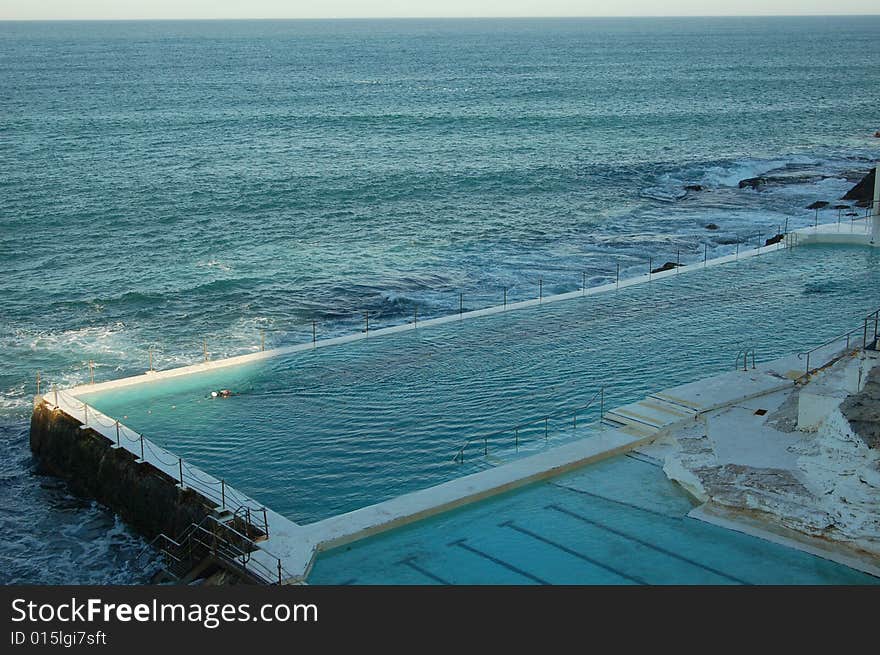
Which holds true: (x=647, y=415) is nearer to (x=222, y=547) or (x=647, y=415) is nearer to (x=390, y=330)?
(x=222, y=547)

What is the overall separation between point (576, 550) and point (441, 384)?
1008 cm

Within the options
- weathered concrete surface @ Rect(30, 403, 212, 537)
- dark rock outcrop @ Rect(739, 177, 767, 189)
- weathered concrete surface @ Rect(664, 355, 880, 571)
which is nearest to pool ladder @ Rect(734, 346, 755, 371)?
weathered concrete surface @ Rect(664, 355, 880, 571)

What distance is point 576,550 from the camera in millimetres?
19797

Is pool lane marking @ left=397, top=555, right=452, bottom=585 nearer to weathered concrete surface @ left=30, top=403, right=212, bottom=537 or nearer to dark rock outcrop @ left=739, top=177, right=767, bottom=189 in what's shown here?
weathered concrete surface @ left=30, top=403, right=212, bottom=537

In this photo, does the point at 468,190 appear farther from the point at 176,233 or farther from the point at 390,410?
the point at 390,410

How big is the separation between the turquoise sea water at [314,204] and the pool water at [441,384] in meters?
3.52

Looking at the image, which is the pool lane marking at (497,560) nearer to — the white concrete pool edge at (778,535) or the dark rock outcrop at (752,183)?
the white concrete pool edge at (778,535)

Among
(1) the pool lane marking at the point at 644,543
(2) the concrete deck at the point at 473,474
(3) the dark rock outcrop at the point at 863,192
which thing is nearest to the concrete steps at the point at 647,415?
(2) the concrete deck at the point at 473,474

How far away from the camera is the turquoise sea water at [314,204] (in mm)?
38688

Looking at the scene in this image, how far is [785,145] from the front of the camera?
8888 cm

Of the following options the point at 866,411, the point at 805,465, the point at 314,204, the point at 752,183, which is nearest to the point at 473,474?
the point at 805,465

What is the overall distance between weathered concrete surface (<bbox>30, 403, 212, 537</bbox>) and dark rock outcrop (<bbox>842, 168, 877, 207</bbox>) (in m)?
48.6

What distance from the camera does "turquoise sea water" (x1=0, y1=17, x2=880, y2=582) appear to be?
3869 cm

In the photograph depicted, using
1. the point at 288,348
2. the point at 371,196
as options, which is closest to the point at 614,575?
the point at 288,348
